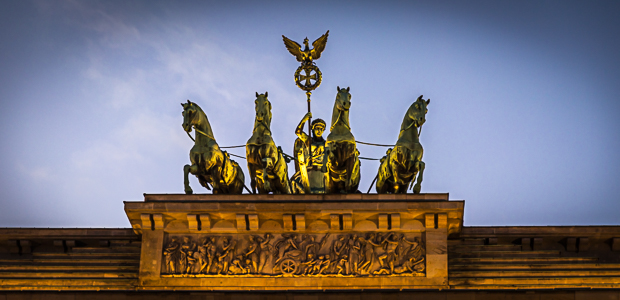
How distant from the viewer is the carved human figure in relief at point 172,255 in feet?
75.2

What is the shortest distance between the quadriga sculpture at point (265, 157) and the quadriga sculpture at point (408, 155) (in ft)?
7.55

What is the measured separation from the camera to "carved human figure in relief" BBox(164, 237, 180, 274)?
75.2ft

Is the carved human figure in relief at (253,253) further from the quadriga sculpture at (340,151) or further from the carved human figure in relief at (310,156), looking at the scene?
the carved human figure in relief at (310,156)

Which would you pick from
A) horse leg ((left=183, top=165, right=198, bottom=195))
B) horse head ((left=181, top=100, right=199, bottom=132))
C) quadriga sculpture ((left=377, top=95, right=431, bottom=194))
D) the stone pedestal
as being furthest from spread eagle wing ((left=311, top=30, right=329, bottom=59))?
the stone pedestal

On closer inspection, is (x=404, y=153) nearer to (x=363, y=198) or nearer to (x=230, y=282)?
(x=363, y=198)

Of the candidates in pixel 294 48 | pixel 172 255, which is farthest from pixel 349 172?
pixel 294 48

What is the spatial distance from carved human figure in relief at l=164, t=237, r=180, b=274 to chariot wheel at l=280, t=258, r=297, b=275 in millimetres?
2131

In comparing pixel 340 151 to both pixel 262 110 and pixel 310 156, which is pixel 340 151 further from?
pixel 310 156

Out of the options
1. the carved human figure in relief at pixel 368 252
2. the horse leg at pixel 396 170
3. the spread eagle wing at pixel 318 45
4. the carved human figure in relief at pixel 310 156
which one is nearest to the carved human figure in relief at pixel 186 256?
the carved human figure in relief at pixel 368 252

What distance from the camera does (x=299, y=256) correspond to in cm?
2289

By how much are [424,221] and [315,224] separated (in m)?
2.19

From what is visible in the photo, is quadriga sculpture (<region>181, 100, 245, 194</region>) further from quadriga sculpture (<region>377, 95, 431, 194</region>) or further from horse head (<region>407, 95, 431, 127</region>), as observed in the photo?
horse head (<region>407, 95, 431, 127</region>)

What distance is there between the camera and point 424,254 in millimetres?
22859

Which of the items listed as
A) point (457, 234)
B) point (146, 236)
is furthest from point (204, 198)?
point (457, 234)
